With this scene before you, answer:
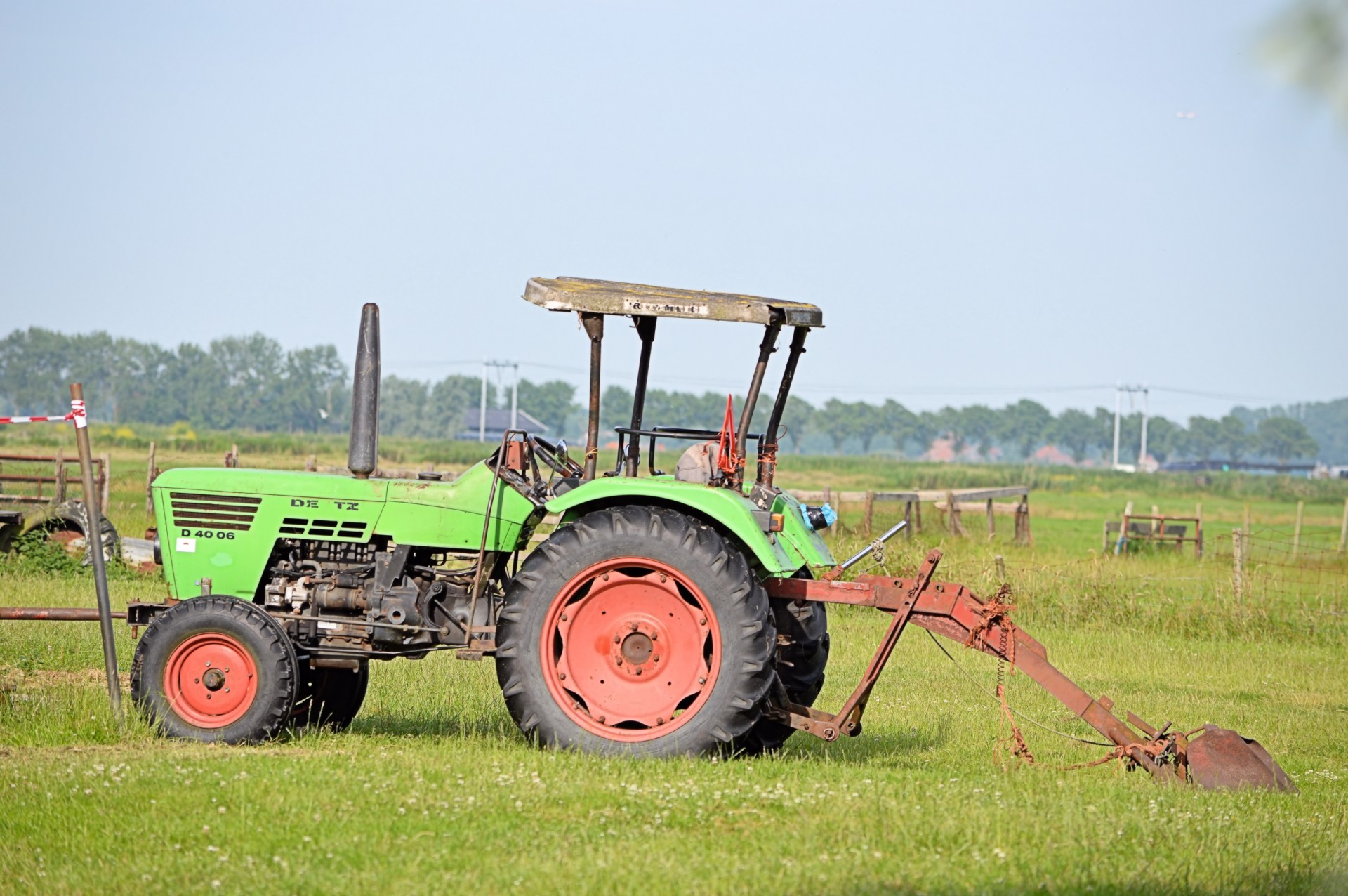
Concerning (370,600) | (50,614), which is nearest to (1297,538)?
(370,600)

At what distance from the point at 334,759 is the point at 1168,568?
1950 centimetres

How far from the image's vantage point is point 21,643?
464 inches

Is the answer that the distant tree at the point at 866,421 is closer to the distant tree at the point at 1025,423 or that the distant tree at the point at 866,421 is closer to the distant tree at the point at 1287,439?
the distant tree at the point at 1025,423

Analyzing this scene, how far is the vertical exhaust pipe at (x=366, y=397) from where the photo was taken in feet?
26.3

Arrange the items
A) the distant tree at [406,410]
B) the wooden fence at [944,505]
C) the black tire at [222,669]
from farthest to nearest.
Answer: the distant tree at [406,410]
the wooden fence at [944,505]
the black tire at [222,669]

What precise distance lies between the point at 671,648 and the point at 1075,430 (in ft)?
558

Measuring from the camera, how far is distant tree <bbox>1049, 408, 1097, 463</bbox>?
6703 inches

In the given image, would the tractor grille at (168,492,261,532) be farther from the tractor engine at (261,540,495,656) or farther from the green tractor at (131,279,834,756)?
the tractor engine at (261,540,495,656)

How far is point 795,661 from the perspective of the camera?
8.59m

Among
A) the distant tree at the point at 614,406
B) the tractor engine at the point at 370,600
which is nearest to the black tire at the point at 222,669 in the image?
the tractor engine at the point at 370,600

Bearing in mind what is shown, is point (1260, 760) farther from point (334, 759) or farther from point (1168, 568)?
point (1168, 568)

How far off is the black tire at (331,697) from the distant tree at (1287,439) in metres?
167

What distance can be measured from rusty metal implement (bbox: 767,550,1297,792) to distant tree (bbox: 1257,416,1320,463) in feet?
546

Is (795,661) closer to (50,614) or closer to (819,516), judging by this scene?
(819,516)
